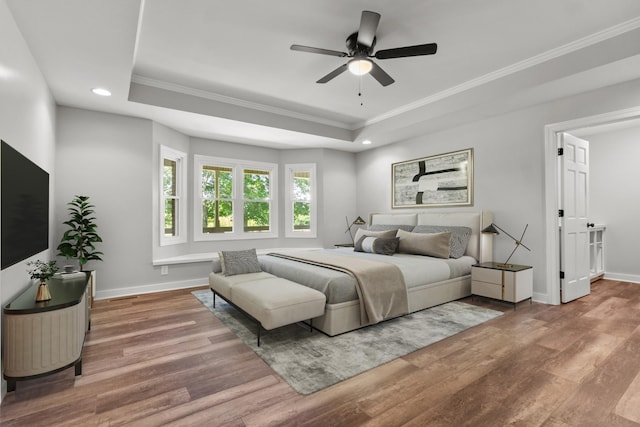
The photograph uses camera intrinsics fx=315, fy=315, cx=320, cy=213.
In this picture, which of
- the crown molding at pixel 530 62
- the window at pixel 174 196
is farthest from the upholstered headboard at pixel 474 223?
the window at pixel 174 196

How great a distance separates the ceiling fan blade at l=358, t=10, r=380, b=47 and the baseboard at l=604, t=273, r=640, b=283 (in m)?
5.67

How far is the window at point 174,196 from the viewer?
4988 mm

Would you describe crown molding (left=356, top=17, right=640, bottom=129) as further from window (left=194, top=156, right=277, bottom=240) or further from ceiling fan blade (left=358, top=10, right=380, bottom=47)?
window (left=194, top=156, right=277, bottom=240)

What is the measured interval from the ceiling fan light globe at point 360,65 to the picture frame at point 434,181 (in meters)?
2.51

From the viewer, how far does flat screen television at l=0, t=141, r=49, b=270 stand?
1.92 metres

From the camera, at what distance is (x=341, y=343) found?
8.91ft

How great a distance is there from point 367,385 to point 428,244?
257 centimetres

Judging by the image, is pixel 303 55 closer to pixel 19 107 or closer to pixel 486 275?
pixel 19 107

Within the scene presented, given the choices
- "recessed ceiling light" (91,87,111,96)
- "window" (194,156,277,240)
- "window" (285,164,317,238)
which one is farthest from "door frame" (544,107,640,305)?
"recessed ceiling light" (91,87,111,96)

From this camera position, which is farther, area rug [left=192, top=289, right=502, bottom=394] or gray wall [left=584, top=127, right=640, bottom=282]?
gray wall [left=584, top=127, right=640, bottom=282]

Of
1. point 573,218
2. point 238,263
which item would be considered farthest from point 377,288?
point 573,218

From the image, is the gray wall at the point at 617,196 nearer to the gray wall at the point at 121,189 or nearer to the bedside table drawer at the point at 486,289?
the bedside table drawer at the point at 486,289

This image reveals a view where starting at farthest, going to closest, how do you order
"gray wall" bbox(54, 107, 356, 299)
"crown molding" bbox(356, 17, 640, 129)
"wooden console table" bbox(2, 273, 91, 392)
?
1. "gray wall" bbox(54, 107, 356, 299)
2. "crown molding" bbox(356, 17, 640, 129)
3. "wooden console table" bbox(2, 273, 91, 392)

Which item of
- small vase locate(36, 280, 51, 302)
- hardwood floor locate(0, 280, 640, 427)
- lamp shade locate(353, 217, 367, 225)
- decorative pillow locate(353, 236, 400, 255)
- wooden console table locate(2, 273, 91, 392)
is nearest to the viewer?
hardwood floor locate(0, 280, 640, 427)
